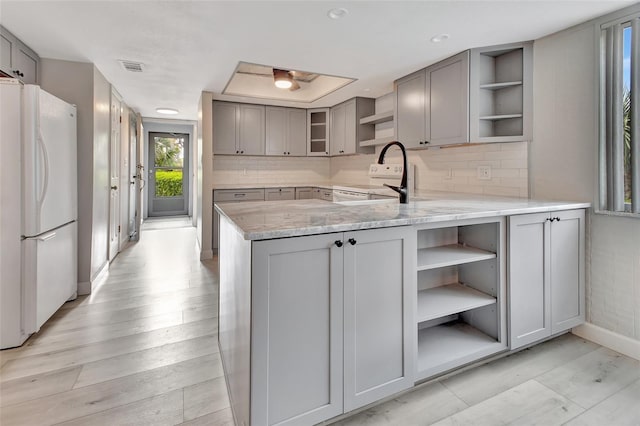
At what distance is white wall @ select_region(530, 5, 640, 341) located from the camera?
7.10 feet

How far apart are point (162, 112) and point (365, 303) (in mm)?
5739

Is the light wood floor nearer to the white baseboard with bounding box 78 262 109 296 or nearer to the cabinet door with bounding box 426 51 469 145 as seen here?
the white baseboard with bounding box 78 262 109 296

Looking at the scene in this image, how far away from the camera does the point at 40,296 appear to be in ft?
7.68

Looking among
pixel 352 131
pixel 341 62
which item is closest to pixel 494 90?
pixel 341 62

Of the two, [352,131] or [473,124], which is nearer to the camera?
[473,124]

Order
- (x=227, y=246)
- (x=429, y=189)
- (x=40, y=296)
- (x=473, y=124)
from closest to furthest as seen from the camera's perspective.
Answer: (x=227, y=246)
(x=40, y=296)
(x=473, y=124)
(x=429, y=189)

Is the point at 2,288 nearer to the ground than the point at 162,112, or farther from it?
nearer to the ground

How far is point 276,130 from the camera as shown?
A: 5316 mm

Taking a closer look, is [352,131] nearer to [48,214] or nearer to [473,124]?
[473,124]

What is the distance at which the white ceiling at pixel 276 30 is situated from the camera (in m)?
2.19

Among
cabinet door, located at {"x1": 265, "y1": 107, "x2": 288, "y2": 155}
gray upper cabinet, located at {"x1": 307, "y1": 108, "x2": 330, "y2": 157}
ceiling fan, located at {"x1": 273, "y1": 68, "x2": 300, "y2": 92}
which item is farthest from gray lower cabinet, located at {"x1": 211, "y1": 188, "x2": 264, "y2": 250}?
ceiling fan, located at {"x1": 273, "y1": 68, "x2": 300, "y2": 92}

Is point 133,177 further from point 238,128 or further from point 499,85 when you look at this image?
point 499,85

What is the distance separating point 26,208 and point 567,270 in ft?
12.1

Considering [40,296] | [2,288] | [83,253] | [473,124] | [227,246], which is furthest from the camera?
[83,253]
